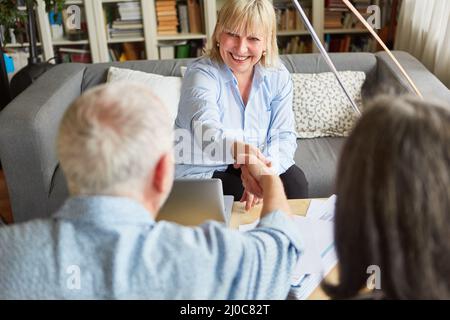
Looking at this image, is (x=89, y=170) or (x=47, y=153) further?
(x=47, y=153)

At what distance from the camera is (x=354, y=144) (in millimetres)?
Result: 771

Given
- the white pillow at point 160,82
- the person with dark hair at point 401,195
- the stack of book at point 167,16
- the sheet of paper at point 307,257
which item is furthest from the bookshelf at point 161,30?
the person with dark hair at point 401,195

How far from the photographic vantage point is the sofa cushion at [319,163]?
2395 mm

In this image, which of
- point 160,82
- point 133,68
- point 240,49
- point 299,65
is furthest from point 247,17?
point 133,68

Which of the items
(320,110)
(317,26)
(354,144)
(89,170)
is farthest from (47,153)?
(317,26)

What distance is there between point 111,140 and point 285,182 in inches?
54.5

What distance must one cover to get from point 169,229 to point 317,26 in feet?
10.3

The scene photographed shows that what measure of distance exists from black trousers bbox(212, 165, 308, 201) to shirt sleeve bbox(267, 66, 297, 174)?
0.12 ft

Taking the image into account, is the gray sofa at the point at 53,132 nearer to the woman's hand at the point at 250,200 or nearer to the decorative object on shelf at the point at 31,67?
the decorative object on shelf at the point at 31,67

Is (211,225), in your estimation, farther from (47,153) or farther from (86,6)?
(86,6)

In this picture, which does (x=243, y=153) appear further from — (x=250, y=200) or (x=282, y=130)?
(x=282, y=130)

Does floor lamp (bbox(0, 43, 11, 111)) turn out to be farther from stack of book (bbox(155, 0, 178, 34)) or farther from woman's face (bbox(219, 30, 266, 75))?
woman's face (bbox(219, 30, 266, 75))

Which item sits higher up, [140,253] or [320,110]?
[140,253]
